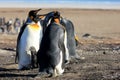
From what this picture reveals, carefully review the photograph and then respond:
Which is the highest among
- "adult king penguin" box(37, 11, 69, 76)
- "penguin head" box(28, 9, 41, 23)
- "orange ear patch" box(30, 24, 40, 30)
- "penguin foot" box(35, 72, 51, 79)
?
"penguin head" box(28, 9, 41, 23)

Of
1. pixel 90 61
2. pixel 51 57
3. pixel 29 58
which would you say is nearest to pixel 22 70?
pixel 29 58

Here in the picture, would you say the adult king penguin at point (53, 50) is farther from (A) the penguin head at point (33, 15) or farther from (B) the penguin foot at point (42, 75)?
(A) the penguin head at point (33, 15)

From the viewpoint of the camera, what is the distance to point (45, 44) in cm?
1136

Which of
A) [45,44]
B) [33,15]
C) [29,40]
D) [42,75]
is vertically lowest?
[42,75]

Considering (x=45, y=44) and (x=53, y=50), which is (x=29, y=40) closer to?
(x=45, y=44)

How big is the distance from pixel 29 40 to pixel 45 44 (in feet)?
3.00

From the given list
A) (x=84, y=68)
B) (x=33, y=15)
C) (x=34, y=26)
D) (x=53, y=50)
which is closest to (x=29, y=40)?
(x=34, y=26)

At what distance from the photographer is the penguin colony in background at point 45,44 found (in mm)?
11289

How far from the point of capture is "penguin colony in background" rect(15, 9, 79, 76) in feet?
37.0

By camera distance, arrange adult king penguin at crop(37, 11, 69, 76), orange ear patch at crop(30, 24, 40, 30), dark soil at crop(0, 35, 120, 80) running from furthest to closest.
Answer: orange ear patch at crop(30, 24, 40, 30), adult king penguin at crop(37, 11, 69, 76), dark soil at crop(0, 35, 120, 80)

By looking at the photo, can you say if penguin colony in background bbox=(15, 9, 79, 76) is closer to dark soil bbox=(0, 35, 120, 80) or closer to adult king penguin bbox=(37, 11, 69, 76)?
adult king penguin bbox=(37, 11, 69, 76)

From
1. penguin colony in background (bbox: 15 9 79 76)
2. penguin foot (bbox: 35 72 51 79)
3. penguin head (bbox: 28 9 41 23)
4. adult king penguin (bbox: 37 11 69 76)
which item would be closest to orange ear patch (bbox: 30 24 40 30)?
penguin colony in background (bbox: 15 9 79 76)

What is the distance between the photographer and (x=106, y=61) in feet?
44.8

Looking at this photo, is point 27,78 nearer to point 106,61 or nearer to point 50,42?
point 50,42
